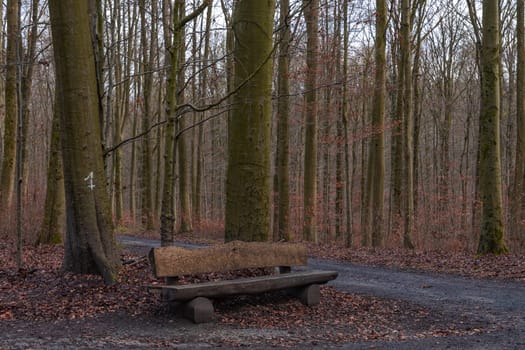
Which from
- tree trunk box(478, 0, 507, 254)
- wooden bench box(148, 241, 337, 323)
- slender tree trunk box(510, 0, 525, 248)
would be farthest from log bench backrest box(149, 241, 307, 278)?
slender tree trunk box(510, 0, 525, 248)

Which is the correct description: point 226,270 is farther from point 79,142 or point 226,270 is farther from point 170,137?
point 79,142

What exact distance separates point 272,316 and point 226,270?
0.83 m

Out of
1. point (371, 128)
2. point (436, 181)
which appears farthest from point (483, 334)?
point (436, 181)

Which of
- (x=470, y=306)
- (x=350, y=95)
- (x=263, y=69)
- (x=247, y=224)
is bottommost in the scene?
(x=470, y=306)

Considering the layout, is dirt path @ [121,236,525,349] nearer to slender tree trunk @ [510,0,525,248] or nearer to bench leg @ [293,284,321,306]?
bench leg @ [293,284,321,306]

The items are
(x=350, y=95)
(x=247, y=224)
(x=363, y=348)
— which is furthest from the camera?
(x=350, y=95)

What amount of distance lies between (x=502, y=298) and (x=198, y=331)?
185 inches

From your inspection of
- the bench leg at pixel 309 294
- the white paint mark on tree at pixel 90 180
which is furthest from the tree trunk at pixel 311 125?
the bench leg at pixel 309 294

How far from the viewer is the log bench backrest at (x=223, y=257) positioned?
253 inches

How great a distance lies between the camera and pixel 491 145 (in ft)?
41.3

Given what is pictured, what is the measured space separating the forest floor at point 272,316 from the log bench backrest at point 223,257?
468mm

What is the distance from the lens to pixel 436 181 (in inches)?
1201

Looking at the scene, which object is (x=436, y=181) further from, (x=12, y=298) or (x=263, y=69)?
(x=12, y=298)

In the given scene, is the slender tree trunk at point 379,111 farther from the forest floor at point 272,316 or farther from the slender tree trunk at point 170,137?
the slender tree trunk at point 170,137
